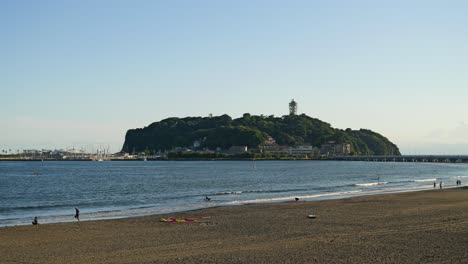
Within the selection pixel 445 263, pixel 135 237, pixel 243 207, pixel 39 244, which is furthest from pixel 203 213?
pixel 445 263

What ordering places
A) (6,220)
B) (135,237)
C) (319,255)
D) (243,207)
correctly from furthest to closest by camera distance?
1. (243,207)
2. (6,220)
3. (135,237)
4. (319,255)

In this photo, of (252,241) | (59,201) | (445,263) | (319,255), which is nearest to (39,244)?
(252,241)

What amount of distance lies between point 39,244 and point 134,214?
43.4 ft

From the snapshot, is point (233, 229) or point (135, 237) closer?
point (135, 237)

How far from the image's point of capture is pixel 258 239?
70.9 ft

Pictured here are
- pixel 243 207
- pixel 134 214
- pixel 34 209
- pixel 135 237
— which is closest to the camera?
pixel 135 237

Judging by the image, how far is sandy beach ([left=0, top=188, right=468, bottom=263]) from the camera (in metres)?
17.4

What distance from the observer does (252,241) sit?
69.5 ft

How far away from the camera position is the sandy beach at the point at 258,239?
17359mm

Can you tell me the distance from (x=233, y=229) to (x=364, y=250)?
331 inches

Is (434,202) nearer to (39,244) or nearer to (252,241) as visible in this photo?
(252,241)

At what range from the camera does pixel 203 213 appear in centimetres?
3375

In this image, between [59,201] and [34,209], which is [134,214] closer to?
[34,209]

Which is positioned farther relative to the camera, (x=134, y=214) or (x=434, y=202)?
(x=434, y=202)
